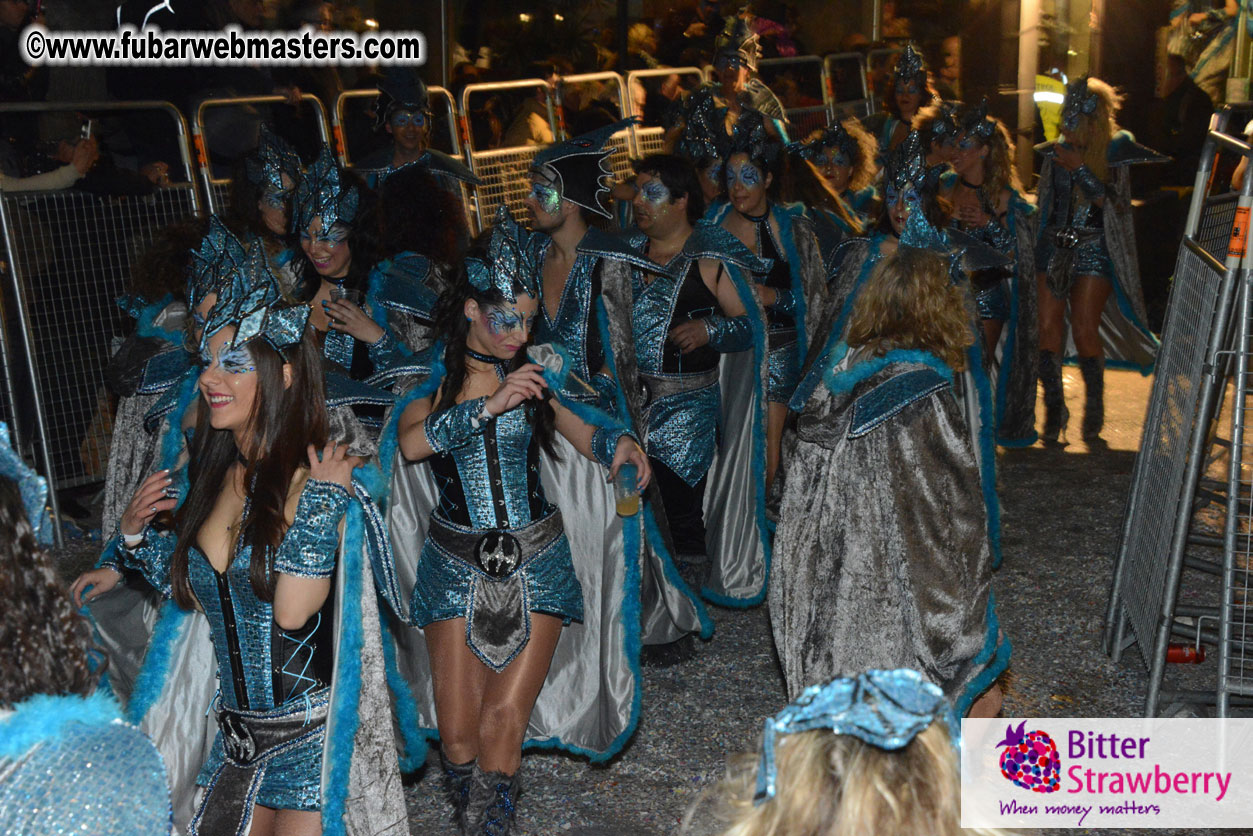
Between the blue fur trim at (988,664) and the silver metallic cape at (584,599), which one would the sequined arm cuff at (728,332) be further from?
the blue fur trim at (988,664)

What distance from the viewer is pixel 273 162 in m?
5.50

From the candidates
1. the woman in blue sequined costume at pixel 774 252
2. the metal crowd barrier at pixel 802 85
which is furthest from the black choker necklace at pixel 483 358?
the metal crowd barrier at pixel 802 85

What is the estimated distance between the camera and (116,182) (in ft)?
23.7

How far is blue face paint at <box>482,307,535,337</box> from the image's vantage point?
4.09m

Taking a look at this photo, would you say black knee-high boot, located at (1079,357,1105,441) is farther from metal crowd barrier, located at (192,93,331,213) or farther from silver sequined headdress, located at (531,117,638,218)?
metal crowd barrier, located at (192,93,331,213)

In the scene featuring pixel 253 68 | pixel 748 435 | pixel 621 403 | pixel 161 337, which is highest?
pixel 253 68

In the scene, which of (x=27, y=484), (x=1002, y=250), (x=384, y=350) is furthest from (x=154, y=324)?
(x=1002, y=250)

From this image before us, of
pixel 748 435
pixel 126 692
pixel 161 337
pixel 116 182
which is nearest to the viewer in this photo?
pixel 126 692

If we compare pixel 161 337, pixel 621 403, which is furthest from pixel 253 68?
pixel 621 403

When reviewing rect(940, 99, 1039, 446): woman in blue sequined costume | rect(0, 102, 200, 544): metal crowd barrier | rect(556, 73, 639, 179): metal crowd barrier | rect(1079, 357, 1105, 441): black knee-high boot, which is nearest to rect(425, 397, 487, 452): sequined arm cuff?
rect(0, 102, 200, 544): metal crowd barrier

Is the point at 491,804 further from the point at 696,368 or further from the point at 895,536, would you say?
the point at 696,368

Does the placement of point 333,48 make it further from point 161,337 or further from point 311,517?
point 311,517

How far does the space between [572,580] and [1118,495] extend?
4.84m

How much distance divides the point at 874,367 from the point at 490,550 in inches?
53.8
